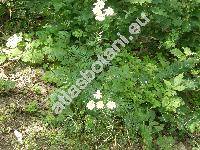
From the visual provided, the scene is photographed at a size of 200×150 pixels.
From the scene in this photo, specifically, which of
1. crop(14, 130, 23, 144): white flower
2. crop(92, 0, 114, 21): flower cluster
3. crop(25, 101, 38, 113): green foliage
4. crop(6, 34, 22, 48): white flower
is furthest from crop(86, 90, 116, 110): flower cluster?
crop(6, 34, 22, 48): white flower

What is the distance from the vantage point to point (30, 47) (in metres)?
4.94

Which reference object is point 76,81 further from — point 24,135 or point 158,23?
point 158,23

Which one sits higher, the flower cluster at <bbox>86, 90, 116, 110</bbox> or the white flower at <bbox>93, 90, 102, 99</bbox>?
the white flower at <bbox>93, 90, 102, 99</bbox>

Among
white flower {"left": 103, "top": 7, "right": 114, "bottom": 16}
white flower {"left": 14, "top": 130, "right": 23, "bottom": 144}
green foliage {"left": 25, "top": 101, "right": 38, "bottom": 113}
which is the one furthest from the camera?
white flower {"left": 103, "top": 7, "right": 114, "bottom": 16}

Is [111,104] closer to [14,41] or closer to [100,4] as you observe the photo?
[100,4]

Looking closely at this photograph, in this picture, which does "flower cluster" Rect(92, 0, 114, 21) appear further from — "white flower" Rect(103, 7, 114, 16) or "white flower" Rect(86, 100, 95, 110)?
"white flower" Rect(86, 100, 95, 110)

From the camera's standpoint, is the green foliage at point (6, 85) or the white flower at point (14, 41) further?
the white flower at point (14, 41)

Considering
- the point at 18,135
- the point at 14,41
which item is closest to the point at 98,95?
the point at 18,135

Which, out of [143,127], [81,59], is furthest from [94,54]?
[143,127]

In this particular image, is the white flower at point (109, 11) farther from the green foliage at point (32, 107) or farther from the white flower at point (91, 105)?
the green foliage at point (32, 107)

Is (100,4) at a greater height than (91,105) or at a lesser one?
greater

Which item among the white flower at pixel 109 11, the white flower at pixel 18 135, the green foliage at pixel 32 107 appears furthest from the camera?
the white flower at pixel 109 11

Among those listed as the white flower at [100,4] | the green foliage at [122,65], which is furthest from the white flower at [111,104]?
the white flower at [100,4]

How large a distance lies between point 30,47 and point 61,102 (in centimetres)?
98
